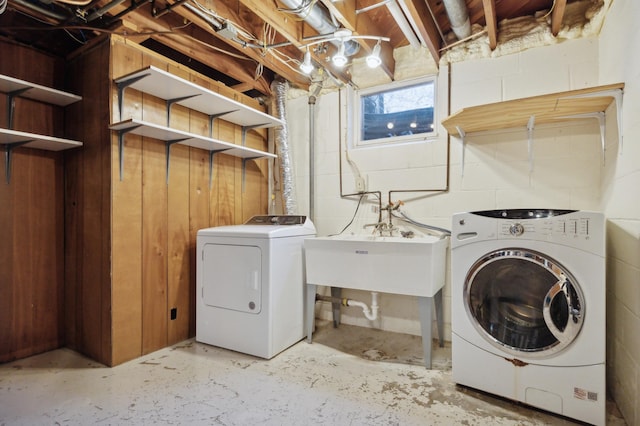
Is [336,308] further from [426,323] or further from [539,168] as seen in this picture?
[539,168]

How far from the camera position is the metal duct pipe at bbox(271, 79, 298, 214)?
295 centimetres

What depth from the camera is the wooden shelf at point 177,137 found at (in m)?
1.95

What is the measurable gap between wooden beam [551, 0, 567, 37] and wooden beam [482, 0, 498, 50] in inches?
12.3

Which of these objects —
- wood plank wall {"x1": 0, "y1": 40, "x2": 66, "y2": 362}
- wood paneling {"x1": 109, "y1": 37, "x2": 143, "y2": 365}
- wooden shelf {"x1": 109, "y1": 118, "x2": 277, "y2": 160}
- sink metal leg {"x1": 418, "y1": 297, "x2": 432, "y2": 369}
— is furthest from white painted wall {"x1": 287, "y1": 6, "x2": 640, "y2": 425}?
wood plank wall {"x1": 0, "y1": 40, "x2": 66, "y2": 362}

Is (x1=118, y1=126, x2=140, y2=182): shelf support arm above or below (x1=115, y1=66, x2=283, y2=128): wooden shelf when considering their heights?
below

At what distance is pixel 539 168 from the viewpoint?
2.17m

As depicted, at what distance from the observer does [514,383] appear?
1573mm

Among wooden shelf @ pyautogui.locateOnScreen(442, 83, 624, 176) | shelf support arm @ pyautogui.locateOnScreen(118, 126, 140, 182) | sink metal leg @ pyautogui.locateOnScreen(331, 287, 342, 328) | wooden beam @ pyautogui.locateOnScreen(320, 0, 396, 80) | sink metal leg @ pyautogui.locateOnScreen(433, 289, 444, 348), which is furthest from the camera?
sink metal leg @ pyautogui.locateOnScreen(331, 287, 342, 328)

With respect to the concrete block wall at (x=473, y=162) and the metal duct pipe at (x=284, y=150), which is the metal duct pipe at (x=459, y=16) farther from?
the metal duct pipe at (x=284, y=150)

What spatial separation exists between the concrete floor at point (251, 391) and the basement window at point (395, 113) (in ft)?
5.55

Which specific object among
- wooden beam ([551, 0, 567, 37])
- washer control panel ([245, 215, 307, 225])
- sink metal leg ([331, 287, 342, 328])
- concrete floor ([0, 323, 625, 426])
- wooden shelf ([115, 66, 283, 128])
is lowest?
concrete floor ([0, 323, 625, 426])

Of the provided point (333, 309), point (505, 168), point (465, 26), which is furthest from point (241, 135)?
point (505, 168)

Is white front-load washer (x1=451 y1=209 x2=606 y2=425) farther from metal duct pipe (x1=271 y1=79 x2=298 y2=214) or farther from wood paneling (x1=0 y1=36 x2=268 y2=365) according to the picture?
wood paneling (x1=0 y1=36 x2=268 y2=365)

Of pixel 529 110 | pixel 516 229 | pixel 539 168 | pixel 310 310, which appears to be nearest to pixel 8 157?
pixel 310 310
